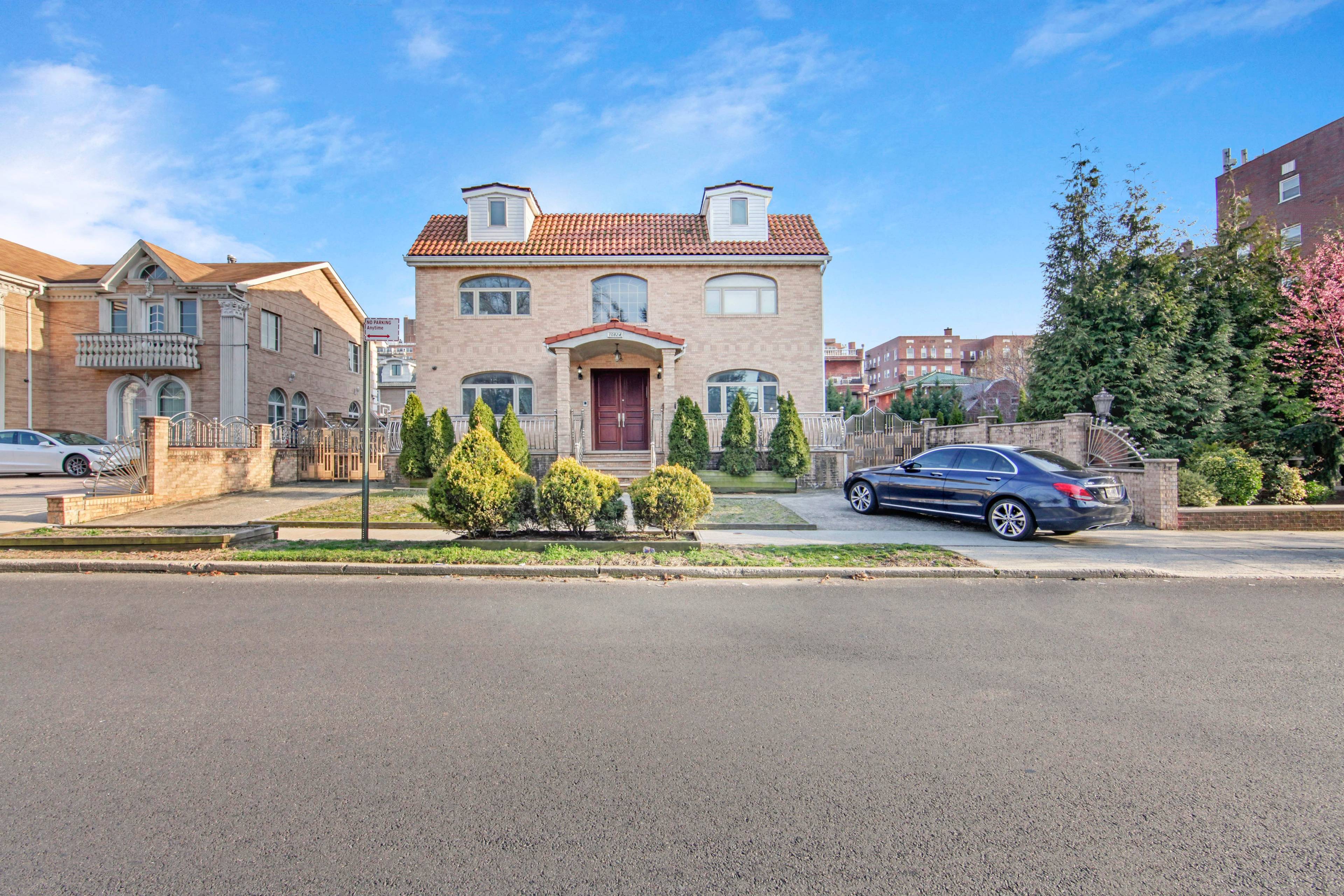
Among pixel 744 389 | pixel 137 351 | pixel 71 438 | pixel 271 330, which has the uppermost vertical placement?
pixel 271 330

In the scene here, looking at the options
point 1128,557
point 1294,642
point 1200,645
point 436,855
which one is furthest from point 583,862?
point 1128,557

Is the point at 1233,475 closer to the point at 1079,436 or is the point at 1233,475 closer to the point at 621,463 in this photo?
the point at 1079,436

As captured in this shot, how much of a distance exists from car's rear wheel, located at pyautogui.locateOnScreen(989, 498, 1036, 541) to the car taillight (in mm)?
Result: 560

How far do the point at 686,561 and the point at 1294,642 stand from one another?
5427 millimetres

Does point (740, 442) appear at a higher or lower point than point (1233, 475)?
higher

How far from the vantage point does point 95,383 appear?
76.4 ft

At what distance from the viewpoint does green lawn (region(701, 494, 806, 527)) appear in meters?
11.3

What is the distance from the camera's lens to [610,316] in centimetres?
2081

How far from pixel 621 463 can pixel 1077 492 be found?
10.9m

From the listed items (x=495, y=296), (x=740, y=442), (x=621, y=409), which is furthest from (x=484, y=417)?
(x=740, y=442)

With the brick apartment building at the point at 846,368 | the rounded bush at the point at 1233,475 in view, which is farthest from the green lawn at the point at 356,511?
the brick apartment building at the point at 846,368

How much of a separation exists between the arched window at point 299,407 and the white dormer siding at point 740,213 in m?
17.3

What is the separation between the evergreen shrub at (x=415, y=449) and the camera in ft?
55.2

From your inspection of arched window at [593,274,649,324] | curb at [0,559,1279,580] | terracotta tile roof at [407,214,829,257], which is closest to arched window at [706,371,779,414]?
arched window at [593,274,649,324]
